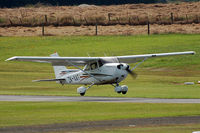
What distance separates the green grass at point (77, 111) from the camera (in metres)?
18.5

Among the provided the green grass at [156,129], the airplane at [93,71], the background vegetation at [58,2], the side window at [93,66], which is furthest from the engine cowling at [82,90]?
the background vegetation at [58,2]

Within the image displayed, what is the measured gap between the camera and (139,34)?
2783 inches

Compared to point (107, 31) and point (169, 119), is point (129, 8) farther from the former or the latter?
point (169, 119)

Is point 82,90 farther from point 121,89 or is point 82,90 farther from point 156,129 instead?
point 156,129

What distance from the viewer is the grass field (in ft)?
109

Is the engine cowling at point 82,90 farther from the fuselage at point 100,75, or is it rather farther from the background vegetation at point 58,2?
the background vegetation at point 58,2

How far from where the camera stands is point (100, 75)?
29.7 meters

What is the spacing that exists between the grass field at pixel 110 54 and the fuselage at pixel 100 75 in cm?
89

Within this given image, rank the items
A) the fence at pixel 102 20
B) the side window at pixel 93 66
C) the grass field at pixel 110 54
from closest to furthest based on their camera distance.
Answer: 1. the side window at pixel 93 66
2. the grass field at pixel 110 54
3. the fence at pixel 102 20

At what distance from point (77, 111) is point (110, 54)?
36879 mm

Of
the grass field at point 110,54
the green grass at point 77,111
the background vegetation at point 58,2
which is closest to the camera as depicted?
the green grass at point 77,111

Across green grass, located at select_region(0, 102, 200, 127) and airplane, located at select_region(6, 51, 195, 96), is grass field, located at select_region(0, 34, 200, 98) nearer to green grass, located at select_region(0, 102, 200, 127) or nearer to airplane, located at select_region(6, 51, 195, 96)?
airplane, located at select_region(6, 51, 195, 96)

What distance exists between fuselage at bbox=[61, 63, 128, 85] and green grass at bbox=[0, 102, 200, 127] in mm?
4808

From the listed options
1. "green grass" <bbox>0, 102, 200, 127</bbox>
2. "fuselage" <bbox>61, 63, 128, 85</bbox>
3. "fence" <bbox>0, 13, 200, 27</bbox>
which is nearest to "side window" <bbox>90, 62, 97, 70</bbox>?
"fuselage" <bbox>61, 63, 128, 85</bbox>
